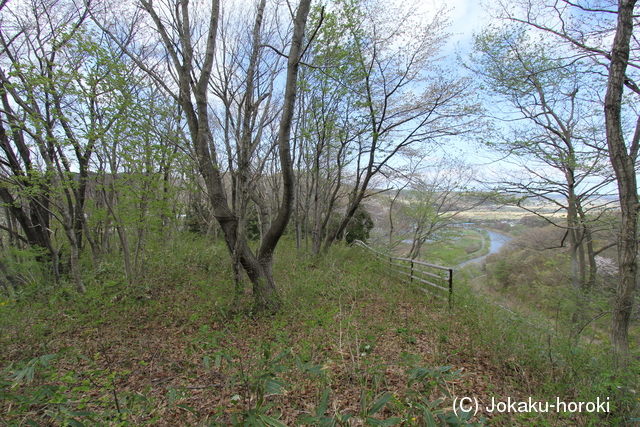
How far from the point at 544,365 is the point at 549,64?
7.49m

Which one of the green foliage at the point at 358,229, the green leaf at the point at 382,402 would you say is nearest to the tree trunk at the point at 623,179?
the green leaf at the point at 382,402

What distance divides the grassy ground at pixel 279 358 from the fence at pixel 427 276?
38 cm

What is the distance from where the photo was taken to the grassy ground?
143 cm

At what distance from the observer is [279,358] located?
53.1 inches

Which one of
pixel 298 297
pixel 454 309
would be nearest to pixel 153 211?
pixel 298 297

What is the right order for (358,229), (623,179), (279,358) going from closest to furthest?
1. (279,358)
2. (623,179)
3. (358,229)

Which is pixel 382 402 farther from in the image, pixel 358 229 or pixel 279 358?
pixel 358 229

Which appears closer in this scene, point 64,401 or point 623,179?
point 64,401

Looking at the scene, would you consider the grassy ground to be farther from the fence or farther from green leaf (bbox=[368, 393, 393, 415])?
the fence

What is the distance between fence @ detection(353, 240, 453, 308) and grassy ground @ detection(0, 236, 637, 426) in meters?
0.38

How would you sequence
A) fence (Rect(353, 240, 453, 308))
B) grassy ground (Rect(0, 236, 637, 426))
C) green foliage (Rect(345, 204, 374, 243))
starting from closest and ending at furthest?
grassy ground (Rect(0, 236, 637, 426))
fence (Rect(353, 240, 453, 308))
green foliage (Rect(345, 204, 374, 243))

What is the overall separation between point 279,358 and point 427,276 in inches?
234

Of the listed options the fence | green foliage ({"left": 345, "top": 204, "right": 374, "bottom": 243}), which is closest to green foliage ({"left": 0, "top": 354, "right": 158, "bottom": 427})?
the fence

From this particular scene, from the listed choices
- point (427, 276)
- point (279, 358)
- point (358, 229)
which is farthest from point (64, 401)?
point (358, 229)
